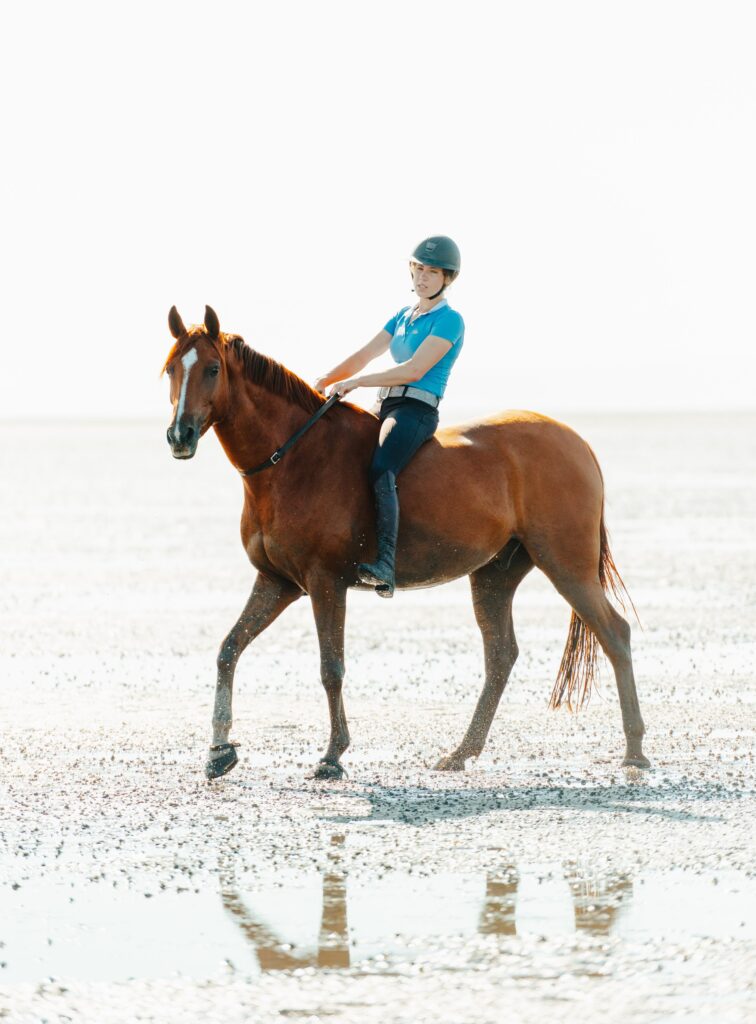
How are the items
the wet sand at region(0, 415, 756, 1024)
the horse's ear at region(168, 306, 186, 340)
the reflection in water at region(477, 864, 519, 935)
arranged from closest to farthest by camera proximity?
the wet sand at region(0, 415, 756, 1024), the reflection in water at region(477, 864, 519, 935), the horse's ear at region(168, 306, 186, 340)

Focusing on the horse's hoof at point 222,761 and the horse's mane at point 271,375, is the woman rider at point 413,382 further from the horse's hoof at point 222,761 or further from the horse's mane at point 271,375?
the horse's hoof at point 222,761

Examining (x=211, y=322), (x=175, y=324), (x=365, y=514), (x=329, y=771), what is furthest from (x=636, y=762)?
(x=175, y=324)

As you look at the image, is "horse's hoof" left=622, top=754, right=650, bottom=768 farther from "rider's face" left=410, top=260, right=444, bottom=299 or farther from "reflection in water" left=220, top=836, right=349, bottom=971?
"rider's face" left=410, top=260, right=444, bottom=299

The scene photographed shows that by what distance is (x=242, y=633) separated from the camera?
8.02 metres

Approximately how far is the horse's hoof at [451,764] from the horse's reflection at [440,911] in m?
1.94

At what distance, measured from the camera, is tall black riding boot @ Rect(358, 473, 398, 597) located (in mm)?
7797

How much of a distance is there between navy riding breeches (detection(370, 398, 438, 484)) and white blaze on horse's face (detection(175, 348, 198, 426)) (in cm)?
111

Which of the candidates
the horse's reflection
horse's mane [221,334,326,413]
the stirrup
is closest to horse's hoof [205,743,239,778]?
the stirrup

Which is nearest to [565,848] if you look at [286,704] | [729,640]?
[286,704]

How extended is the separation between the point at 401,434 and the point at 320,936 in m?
3.47

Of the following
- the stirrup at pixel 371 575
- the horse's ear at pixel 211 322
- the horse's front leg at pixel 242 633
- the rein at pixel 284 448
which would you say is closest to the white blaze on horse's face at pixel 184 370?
the horse's ear at pixel 211 322

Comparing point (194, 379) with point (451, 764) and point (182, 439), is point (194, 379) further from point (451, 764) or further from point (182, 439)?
point (451, 764)

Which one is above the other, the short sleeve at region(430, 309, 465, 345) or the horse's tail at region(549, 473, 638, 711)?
the short sleeve at region(430, 309, 465, 345)

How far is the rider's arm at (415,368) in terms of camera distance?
7.95 m
